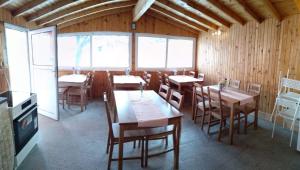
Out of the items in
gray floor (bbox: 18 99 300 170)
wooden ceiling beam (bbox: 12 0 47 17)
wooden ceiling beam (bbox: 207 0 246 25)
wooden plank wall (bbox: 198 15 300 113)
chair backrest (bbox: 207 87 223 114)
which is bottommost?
gray floor (bbox: 18 99 300 170)

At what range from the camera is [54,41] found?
384 cm

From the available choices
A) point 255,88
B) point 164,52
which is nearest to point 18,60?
point 164,52

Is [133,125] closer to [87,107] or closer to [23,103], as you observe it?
[23,103]

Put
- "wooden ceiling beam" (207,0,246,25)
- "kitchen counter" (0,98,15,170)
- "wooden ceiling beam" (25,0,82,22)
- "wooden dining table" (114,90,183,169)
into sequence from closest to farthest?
"kitchen counter" (0,98,15,170)
"wooden dining table" (114,90,183,169)
"wooden ceiling beam" (25,0,82,22)
"wooden ceiling beam" (207,0,246,25)

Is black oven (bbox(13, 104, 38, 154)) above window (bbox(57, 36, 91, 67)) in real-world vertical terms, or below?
below

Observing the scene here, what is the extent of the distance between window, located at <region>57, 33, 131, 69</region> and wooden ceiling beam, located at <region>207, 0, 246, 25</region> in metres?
2.90

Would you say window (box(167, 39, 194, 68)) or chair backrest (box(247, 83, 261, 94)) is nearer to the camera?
chair backrest (box(247, 83, 261, 94))

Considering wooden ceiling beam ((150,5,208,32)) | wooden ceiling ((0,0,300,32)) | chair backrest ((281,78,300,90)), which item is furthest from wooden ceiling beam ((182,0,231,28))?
chair backrest ((281,78,300,90))

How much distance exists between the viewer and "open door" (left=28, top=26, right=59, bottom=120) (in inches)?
158

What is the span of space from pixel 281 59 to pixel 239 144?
2145 mm

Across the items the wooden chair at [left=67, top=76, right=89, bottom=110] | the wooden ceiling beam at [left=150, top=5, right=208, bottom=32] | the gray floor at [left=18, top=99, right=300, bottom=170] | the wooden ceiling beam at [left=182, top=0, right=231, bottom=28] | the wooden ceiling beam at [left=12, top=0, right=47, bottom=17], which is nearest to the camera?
the gray floor at [left=18, top=99, right=300, bottom=170]

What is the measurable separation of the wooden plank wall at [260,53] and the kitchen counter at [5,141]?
473cm

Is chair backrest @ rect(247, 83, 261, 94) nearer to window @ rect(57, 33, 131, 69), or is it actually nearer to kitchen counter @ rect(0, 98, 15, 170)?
window @ rect(57, 33, 131, 69)

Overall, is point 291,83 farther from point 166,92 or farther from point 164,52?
point 164,52
